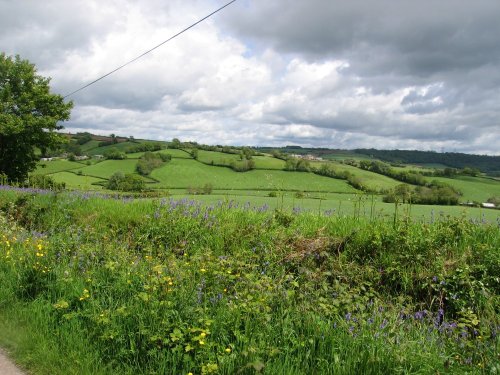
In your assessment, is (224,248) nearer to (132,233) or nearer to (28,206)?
(132,233)

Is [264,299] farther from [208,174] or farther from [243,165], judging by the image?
[243,165]

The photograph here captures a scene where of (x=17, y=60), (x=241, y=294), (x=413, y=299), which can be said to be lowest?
(x=413, y=299)

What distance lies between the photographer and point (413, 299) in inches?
239

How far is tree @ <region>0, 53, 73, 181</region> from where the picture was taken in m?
36.6

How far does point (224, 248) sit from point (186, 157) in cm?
5752

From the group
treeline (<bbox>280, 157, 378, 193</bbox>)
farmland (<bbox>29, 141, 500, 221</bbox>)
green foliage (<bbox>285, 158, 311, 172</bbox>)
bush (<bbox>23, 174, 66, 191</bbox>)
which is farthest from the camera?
green foliage (<bbox>285, 158, 311, 172</bbox>)

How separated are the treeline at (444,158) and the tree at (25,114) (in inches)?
3264

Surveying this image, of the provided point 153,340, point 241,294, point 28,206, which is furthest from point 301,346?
point 28,206

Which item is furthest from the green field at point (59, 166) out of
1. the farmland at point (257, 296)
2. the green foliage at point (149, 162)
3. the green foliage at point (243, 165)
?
the farmland at point (257, 296)

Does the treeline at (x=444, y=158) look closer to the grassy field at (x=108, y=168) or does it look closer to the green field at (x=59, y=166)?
the grassy field at (x=108, y=168)

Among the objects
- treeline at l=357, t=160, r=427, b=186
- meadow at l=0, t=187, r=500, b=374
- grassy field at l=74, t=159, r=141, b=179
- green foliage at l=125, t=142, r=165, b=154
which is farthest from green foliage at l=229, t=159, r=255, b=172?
meadow at l=0, t=187, r=500, b=374

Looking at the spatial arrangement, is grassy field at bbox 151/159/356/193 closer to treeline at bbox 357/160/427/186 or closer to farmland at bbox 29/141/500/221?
farmland at bbox 29/141/500/221

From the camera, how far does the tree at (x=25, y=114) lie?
36.6 meters

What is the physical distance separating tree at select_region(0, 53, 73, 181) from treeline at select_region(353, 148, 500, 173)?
82909 mm
